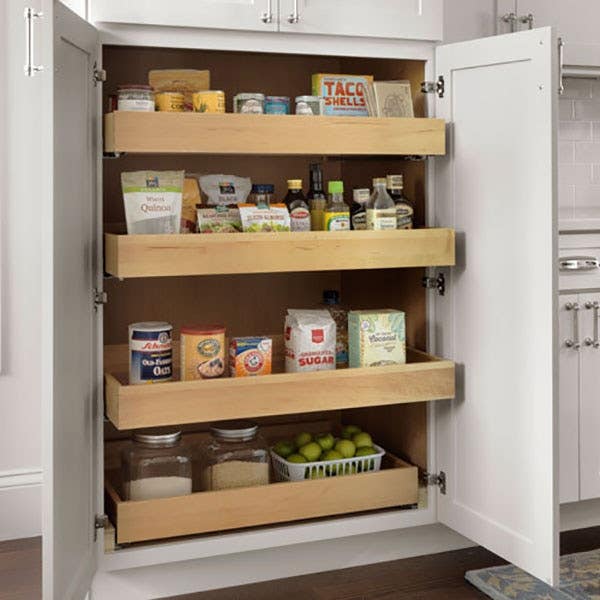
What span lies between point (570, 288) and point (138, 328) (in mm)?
1447

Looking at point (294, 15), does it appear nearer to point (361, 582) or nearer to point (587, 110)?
point (587, 110)

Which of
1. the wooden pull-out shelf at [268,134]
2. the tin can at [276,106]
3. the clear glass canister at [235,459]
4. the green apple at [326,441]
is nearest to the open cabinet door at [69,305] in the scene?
the wooden pull-out shelf at [268,134]

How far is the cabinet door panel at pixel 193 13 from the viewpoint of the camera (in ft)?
7.57

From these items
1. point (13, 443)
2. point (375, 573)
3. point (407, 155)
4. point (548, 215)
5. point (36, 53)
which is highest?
point (36, 53)

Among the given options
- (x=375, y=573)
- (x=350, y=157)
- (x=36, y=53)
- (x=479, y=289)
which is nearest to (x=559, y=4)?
(x=350, y=157)

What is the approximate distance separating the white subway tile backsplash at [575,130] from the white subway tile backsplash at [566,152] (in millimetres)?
19

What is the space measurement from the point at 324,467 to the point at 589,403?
99 cm

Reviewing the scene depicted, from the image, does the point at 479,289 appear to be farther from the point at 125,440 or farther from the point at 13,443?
the point at 13,443

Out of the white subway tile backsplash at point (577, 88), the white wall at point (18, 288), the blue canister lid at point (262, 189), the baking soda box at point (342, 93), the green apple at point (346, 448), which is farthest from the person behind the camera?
the white subway tile backsplash at point (577, 88)

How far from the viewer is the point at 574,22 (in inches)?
124

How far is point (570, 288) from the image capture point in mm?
3076

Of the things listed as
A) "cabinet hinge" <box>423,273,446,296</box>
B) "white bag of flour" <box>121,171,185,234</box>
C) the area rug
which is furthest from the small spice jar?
the area rug

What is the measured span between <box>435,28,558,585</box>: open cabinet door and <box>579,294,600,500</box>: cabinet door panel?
643 millimetres

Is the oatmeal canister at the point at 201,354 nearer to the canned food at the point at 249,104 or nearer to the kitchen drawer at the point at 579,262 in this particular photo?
the canned food at the point at 249,104
